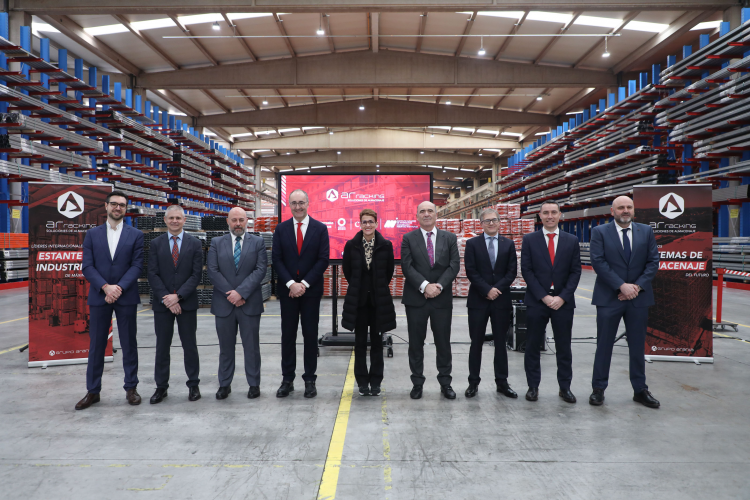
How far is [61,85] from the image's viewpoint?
1369 centimetres

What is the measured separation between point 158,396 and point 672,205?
624 cm

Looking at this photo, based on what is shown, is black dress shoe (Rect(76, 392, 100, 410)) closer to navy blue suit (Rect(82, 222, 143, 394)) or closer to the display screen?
navy blue suit (Rect(82, 222, 143, 394))

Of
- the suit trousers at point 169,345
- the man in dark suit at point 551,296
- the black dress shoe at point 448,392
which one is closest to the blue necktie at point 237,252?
the suit trousers at point 169,345

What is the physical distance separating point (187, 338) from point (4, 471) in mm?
1735

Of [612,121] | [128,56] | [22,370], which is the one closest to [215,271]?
[22,370]

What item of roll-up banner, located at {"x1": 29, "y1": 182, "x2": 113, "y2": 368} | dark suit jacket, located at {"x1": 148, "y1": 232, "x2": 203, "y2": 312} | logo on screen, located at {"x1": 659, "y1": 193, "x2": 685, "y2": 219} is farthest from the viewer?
logo on screen, located at {"x1": 659, "y1": 193, "x2": 685, "y2": 219}

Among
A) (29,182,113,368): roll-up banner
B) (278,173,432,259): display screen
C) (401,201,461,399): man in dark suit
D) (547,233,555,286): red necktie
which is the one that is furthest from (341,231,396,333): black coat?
(29,182,113,368): roll-up banner

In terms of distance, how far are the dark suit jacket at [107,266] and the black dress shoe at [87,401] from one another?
85 cm

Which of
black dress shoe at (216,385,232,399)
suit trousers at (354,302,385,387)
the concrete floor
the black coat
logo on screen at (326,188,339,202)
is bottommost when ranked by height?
the concrete floor

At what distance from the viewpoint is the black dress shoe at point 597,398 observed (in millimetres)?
4426

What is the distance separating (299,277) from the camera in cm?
473

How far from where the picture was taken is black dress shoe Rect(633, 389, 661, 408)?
4371 mm

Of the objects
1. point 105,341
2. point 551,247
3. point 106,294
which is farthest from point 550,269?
point 105,341

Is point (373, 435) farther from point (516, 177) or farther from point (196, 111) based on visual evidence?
point (516, 177)
